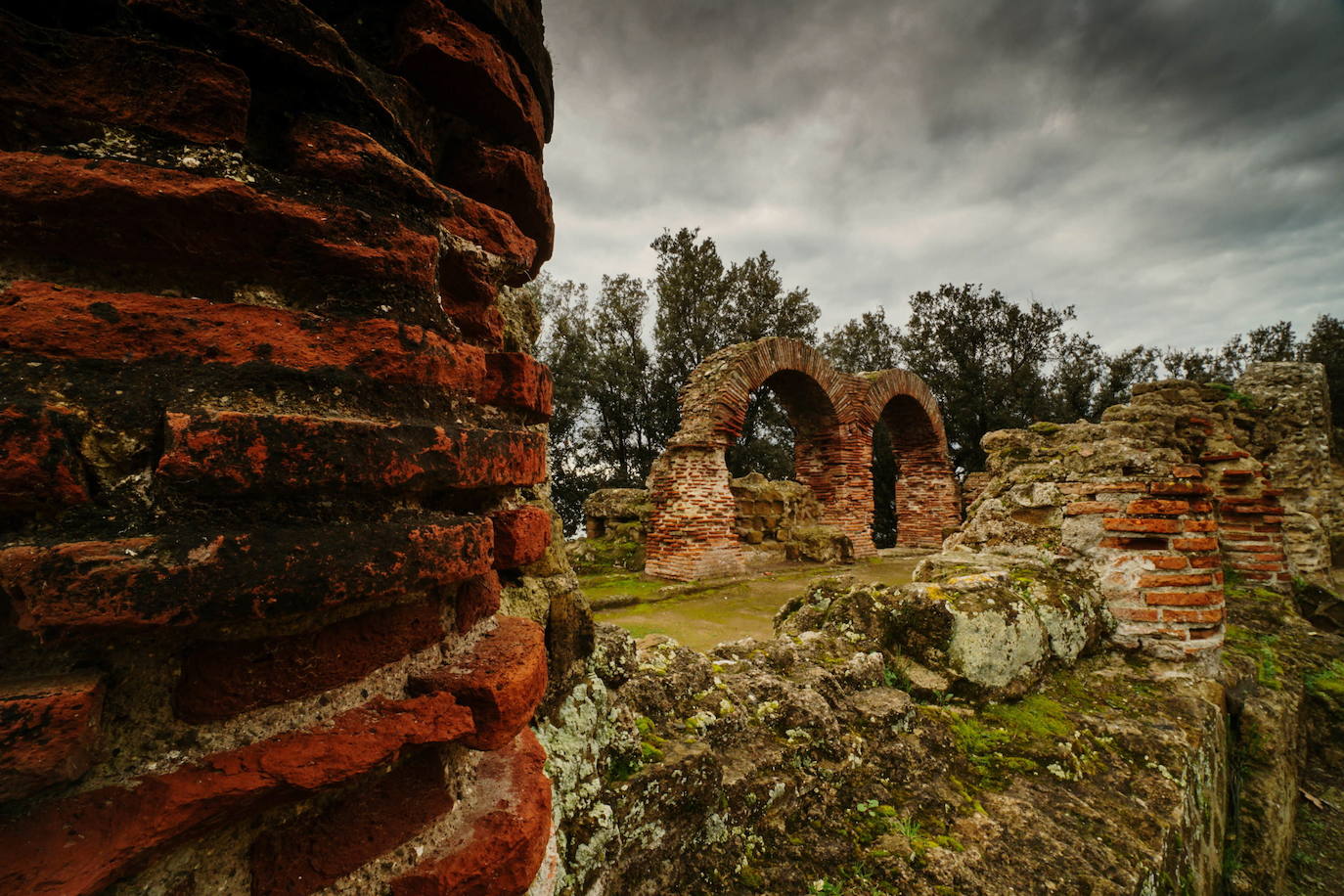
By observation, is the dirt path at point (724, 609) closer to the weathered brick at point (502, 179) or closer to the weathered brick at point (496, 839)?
the weathered brick at point (496, 839)

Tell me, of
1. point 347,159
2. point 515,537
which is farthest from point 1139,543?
point 347,159

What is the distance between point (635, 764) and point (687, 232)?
61.2ft

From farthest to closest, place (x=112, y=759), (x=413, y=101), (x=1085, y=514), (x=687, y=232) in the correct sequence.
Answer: (x=687, y=232), (x=1085, y=514), (x=413, y=101), (x=112, y=759)

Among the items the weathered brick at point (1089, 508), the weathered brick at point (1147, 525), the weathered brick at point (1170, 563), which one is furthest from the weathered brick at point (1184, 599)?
the weathered brick at point (1089, 508)

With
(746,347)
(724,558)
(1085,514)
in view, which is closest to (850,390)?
(746,347)

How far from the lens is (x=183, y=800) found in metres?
0.58

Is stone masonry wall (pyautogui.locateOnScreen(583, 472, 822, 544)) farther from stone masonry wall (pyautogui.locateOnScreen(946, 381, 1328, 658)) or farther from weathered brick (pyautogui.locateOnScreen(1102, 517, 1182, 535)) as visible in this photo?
weathered brick (pyautogui.locateOnScreen(1102, 517, 1182, 535))

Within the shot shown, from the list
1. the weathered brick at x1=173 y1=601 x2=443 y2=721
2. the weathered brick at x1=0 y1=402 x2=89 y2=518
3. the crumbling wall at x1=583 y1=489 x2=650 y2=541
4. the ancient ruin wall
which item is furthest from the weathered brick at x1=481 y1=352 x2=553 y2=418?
the crumbling wall at x1=583 y1=489 x2=650 y2=541

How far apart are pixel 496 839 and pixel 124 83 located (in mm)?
1082

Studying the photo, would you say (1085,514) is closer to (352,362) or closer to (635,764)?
(635,764)

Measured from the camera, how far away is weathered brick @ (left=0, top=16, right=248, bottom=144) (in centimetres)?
63

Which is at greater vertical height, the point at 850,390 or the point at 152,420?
the point at 850,390

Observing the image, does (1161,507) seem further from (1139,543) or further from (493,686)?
(493,686)

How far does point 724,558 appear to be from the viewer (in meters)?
8.40
